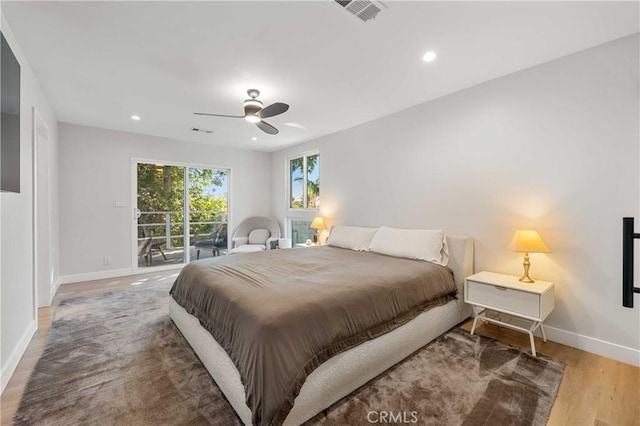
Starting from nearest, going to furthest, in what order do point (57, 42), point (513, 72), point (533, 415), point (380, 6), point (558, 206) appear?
point (533, 415) → point (380, 6) → point (57, 42) → point (558, 206) → point (513, 72)

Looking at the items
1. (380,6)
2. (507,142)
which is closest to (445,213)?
(507,142)

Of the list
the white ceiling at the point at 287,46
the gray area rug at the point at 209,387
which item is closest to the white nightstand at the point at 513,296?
the gray area rug at the point at 209,387

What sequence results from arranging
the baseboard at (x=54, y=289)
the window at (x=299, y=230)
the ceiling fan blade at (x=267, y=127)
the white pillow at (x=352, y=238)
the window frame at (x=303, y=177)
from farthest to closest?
the window at (x=299, y=230) → the window frame at (x=303, y=177) → the white pillow at (x=352, y=238) → the baseboard at (x=54, y=289) → the ceiling fan blade at (x=267, y=127)

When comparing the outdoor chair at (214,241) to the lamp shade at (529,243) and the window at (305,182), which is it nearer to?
the window at (305,182)

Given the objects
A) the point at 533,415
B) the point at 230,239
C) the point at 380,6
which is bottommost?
the point at 533,415

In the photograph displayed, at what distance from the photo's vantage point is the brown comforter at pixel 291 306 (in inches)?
57.1

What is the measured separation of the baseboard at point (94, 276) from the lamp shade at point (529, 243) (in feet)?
19.2

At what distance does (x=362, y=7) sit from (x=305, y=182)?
4031 mm

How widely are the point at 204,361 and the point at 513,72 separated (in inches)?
154

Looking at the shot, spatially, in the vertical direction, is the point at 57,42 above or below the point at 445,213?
above

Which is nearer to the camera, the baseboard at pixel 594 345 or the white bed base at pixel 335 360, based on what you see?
the white bed base at pixel 335 360

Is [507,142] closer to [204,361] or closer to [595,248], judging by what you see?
[595,248]

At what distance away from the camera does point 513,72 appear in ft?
9.08

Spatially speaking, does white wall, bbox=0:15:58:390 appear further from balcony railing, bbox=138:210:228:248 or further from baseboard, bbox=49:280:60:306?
balcony railing, bbox=138:210:228:248
